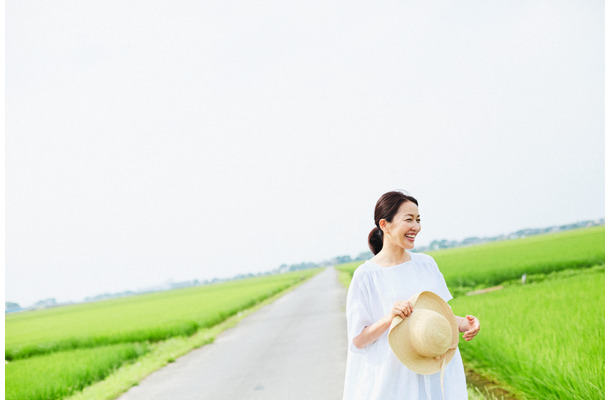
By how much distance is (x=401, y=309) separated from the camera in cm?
208

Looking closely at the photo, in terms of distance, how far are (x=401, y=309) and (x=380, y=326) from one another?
0.13 meters

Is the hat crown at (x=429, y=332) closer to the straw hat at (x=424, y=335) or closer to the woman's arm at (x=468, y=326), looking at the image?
the straw hat at (x=424, y=335)

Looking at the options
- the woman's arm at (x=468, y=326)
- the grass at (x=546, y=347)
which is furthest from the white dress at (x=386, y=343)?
the grass at (x=546, y=347)

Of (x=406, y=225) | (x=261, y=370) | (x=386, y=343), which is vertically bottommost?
(x=261, y=370)

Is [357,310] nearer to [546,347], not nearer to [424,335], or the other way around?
[424,335]

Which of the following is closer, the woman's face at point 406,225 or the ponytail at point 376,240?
the woman's face at point 406,225

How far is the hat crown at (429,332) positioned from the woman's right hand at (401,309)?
0.15ft

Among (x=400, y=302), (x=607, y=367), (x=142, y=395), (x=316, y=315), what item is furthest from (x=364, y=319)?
(x=316, y=315)

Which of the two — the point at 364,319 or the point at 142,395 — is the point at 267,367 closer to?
the point at 142,395

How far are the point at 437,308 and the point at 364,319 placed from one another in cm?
29

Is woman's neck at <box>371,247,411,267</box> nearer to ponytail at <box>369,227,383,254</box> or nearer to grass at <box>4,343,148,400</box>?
ponytail at <box>369,227,383,254</box>

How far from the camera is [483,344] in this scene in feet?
19.5

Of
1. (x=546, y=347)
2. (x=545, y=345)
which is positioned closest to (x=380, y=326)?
(x=546, y=347)

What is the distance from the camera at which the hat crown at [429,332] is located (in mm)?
2096
